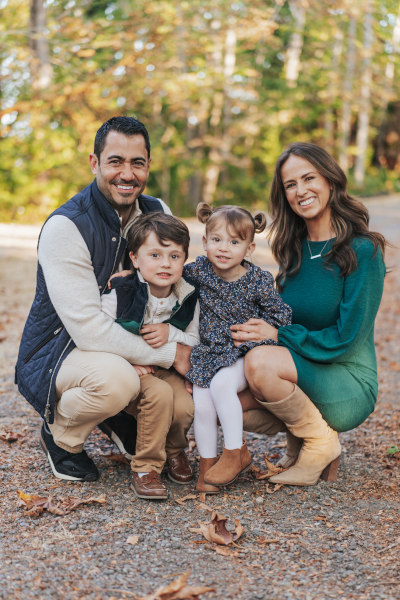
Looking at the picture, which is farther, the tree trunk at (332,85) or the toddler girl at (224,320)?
the tree trunk at (332,85)

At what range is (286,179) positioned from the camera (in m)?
3.36

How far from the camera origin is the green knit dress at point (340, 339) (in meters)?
3.12

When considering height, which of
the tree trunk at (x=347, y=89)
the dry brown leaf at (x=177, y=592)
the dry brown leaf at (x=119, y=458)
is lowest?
the dry brown leaf at (x=119, y=458)

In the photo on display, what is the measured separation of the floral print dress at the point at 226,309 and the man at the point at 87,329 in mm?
122

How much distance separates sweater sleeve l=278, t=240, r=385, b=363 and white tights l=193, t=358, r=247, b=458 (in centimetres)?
32

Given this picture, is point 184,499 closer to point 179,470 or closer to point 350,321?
point 179,470

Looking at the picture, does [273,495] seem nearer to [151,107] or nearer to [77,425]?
[77,425]

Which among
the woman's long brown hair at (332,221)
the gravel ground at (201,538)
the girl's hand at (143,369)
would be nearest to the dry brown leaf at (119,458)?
the gravel ground at (201,538)

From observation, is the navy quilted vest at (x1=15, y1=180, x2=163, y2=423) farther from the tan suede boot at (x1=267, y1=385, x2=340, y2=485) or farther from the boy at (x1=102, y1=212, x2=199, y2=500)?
the tan suede boot at (x1=267, y1=385, x2=340, y2=485)

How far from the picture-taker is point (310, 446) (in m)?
3.19

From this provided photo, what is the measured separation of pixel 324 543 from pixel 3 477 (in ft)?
5.19

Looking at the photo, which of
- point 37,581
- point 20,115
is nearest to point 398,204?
point 20,115

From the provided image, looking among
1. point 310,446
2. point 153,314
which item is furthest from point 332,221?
point 310,446

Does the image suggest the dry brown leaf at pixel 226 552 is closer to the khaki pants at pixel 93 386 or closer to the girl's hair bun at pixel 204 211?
the khaki pants at pixel 93 386
